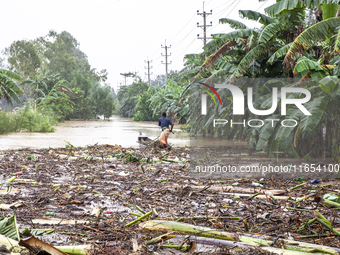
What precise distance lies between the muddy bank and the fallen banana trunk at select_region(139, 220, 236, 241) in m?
0.04

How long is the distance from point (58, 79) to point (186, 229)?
41077 mm

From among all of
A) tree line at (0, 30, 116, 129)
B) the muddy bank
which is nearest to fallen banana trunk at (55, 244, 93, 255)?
the muddy bank

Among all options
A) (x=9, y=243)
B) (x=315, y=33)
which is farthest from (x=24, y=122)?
(x=9, y=243)

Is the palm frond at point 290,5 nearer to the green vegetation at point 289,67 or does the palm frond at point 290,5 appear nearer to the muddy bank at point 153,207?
the green vegetation at point 289,67

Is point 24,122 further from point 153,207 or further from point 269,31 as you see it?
point 153,207

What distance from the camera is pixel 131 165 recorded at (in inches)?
371

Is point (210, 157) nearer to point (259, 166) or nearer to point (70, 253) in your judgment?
point (259, 166)

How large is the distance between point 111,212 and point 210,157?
6.58 metres

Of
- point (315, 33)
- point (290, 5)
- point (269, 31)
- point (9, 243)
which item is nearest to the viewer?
point (9, 243)

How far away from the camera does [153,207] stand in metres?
5.10

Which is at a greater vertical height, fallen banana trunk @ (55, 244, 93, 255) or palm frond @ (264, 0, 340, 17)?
palm frond @ (264, 0, 340, 17)

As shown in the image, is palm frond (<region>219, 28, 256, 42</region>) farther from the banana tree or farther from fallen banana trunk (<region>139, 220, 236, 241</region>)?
the banana tree

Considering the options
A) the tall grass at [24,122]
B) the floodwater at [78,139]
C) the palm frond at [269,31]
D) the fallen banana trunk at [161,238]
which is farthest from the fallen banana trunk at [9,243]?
the tall grass at [24,122]

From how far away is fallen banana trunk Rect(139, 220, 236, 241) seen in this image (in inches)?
142
